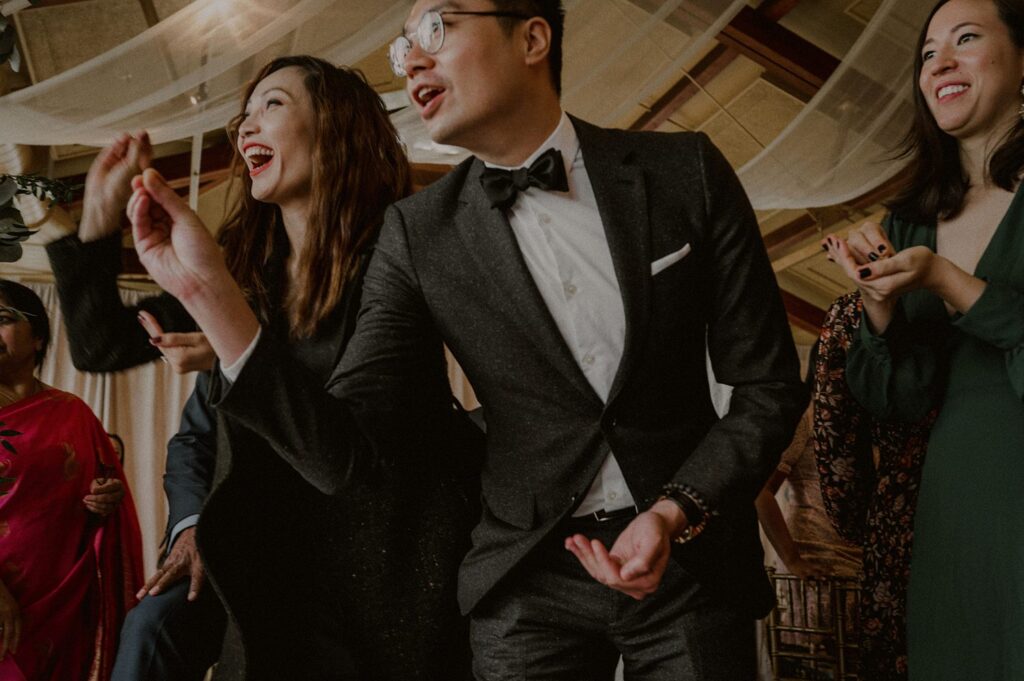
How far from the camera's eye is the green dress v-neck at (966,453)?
1.43m

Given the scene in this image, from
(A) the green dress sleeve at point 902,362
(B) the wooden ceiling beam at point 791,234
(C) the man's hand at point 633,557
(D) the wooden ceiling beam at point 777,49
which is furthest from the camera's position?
(B) the wooden ceiling beam at point 791,234

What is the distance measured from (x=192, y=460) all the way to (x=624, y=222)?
1281mm

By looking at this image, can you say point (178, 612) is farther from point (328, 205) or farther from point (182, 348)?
point (328, 205)

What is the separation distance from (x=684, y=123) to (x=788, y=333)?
17.7ft

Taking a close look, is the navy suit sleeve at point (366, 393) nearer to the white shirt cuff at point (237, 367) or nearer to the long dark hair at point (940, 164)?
the white shirt cuff at point (237, 367)

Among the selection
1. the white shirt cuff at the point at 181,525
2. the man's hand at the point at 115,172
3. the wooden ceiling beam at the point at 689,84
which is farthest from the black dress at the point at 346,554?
the wooden ceiling beam at the point at 689,84

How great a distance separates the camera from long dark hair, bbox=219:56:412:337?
5.46ft

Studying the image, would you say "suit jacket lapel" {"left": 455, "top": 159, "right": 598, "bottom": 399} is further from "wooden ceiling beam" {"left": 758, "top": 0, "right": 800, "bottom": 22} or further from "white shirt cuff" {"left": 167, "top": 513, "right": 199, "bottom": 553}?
"wooden ceiling beam" {"left": 758, "top": 0, "right": 800, "bottom": 22}

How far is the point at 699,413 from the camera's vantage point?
4.27ft

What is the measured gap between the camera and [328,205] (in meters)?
1.73

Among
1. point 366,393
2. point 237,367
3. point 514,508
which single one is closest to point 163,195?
point 237,367

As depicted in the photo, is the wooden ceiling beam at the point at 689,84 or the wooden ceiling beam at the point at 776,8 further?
the wooden ceiling beam at the point at 689,84

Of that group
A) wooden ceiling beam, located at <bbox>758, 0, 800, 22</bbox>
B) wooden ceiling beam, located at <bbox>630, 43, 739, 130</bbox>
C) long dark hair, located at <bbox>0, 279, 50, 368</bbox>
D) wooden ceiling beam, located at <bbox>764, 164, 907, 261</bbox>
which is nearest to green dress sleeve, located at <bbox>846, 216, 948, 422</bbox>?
long dark hair, located at <bbox>0, 279, 50, 368</bbox>

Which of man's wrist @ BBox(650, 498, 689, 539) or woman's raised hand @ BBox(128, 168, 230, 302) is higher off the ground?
woman's raised hand @ BBox(128, 168, 230, 302)
